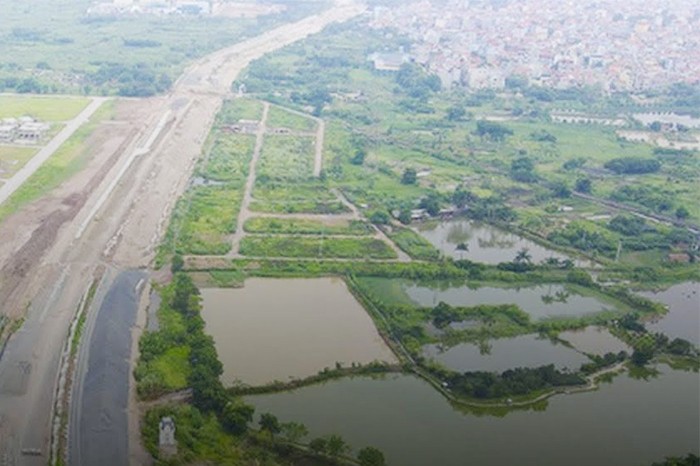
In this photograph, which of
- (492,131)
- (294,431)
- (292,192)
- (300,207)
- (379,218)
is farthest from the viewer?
(492,131)

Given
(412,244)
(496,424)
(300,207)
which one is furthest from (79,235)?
(496,424)

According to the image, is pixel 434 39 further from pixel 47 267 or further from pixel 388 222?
pixel 47 267

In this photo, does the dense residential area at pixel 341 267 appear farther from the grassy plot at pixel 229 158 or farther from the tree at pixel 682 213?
the grassy plot at pixel 229 158

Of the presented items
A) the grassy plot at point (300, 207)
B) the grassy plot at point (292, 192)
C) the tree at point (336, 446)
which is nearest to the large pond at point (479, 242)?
the grassy plot at point (300, 207)

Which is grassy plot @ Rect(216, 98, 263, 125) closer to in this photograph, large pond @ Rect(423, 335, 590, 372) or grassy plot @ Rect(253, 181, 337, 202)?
grassy plot @ Rect(253, 181, 337, 202)

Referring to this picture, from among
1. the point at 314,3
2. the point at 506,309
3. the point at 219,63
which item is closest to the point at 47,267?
the point at 506,309

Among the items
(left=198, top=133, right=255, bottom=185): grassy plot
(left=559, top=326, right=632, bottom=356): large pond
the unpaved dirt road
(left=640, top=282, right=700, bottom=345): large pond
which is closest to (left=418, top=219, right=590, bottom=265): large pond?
(left=640, top=282, right=700, bottom=345): large pond

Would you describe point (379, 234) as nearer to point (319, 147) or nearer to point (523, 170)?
point (523, 170)
